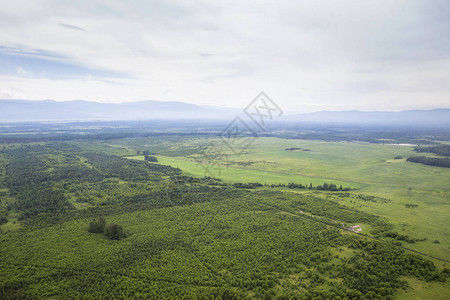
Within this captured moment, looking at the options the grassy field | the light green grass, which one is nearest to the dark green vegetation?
the grassy field

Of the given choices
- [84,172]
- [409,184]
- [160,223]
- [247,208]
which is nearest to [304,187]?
[247,208]

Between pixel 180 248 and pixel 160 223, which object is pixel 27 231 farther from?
pixel 180 248

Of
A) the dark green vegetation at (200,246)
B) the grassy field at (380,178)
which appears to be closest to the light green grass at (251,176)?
the grassy field at (380,178)

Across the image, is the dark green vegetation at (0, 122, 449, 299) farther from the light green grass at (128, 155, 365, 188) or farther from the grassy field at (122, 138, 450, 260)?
the light green grass at (128, 155, 365, 188)

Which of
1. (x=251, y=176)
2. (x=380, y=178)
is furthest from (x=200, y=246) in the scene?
(x=380, y=178)

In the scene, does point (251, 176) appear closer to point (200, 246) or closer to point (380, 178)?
point (380, 178)
